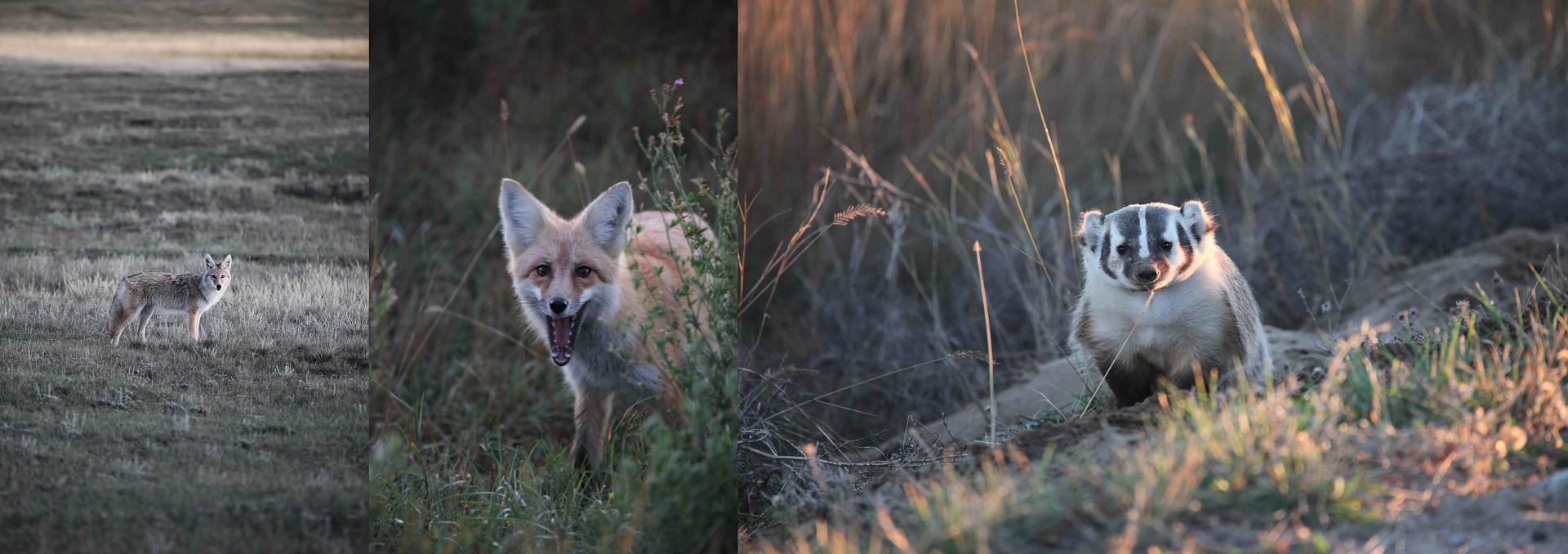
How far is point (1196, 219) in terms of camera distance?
443 centimetres

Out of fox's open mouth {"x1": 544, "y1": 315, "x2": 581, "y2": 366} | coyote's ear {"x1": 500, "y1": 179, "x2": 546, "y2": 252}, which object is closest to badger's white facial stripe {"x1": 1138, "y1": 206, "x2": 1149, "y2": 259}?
fox's open mouth {"x1": 544, "y1": 315, "x2": 581, "y2": 366}

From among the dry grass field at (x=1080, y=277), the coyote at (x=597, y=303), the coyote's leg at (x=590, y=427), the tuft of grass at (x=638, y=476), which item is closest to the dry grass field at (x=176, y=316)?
the tuft of grass at (x=638, y=476)

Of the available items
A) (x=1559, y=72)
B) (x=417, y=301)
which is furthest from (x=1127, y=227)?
(x=1559, y=72)

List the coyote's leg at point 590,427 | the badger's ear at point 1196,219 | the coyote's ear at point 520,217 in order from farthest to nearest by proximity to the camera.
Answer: the coyote's leg at point 590,427 → the coyote's ear at point 520,217 → the badger's ear at point 1196,219

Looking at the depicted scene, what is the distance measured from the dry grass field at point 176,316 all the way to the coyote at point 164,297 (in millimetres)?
38

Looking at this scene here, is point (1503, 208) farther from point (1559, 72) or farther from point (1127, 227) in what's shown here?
point (1127, 227)

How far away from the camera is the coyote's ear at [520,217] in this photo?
16.0 ft

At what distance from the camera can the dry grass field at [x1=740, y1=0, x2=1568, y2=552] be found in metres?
3.32

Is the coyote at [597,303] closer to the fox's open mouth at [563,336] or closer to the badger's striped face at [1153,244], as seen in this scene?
the fox's open mouth at [563,336]

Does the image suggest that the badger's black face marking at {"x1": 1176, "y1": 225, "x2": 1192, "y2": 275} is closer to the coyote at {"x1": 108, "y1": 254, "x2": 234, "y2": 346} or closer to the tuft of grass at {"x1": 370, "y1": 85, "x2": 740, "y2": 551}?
the tuft of grass at {"x1": 370, "y1": 85, "x2": 740, "y2": 551}

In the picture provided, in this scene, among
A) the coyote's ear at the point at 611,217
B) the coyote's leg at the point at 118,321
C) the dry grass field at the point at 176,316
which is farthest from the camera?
the coyote's ear at the point at 611,217

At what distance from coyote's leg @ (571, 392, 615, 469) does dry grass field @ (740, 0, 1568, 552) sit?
62 cm

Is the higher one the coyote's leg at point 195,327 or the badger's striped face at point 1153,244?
the badger's striped face at point 1153,244

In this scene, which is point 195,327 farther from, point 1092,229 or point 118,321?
point 1092,229
